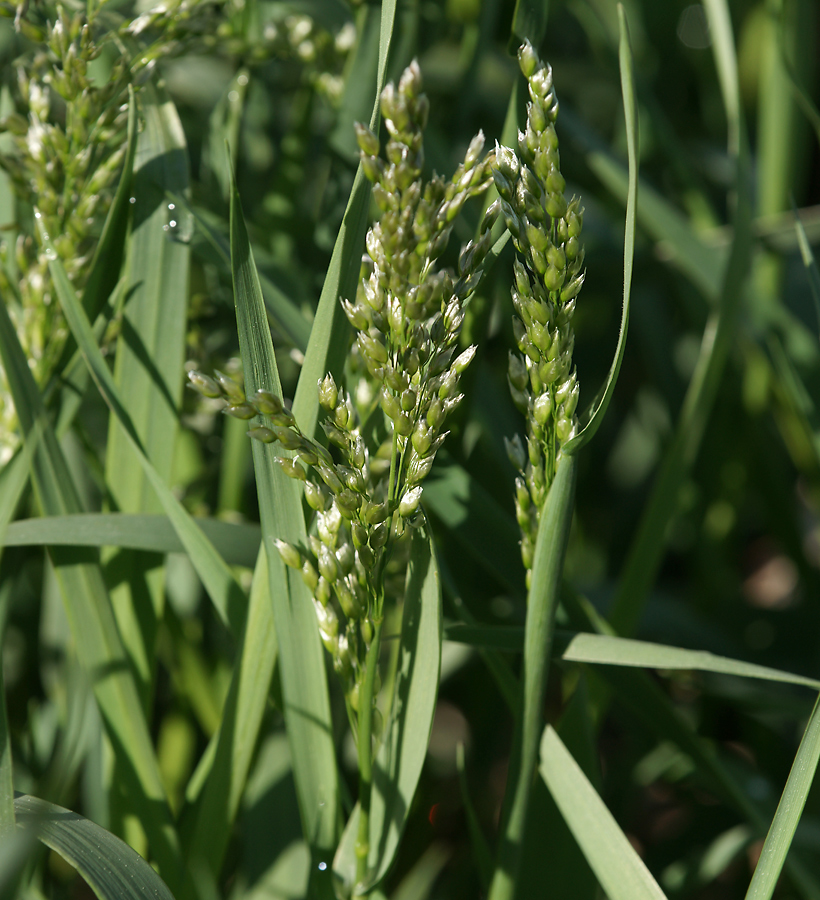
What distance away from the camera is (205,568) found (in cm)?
47

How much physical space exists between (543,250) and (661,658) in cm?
24

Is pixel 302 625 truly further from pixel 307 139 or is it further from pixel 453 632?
pixel 307 139

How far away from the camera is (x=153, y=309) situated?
522 mm

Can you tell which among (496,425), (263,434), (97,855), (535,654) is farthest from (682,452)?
(97,855)

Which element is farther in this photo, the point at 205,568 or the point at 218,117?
the point at 218,117

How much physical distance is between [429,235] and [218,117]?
0.38 m

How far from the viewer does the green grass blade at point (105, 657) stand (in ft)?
1.57

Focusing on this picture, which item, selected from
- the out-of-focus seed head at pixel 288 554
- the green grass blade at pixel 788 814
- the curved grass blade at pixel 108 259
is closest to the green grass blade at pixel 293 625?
the out-of-focus seed head at pixel 288 554

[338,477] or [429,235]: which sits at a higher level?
[429,235]

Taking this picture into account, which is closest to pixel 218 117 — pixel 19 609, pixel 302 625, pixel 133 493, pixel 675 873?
pixel 133 493

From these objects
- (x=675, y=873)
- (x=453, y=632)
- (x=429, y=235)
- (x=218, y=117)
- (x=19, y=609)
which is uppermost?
(x=218, y=117)

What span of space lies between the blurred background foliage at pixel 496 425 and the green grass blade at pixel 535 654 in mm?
51

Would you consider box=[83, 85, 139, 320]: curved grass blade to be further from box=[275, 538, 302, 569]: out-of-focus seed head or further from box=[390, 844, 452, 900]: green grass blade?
box=[390, 844, 452, 900]: green grass blade

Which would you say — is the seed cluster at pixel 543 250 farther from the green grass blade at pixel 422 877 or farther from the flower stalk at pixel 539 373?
the green grass blade at pixel 422 877
